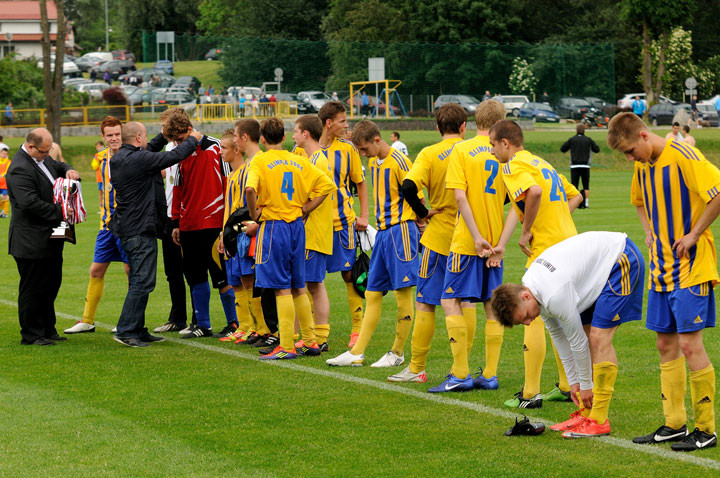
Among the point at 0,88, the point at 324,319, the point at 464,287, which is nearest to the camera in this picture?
the point at 464,287

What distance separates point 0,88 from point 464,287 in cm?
5667

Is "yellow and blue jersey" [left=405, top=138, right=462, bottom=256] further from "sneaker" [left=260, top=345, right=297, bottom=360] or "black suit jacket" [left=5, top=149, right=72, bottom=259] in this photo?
"black suit jacket" [left=5, top=149, right=72, bottom=259]

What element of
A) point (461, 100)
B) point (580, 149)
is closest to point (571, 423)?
point (580, 149)

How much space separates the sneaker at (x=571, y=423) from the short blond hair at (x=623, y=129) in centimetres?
181

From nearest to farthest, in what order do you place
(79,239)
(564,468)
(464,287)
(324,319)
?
1. (564,468)
2. (464,287)
3. (324,319)
4. (79,239)

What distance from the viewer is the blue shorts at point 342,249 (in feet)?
31.9

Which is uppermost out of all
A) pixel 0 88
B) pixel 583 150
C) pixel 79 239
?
pixel 0 88

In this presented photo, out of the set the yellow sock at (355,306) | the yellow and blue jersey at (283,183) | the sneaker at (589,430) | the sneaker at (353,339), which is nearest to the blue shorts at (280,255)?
the yellow and blue jersey at (283,183)

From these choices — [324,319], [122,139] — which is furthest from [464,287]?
[122,139]

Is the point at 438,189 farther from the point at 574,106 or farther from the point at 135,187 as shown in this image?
the point at 574,106

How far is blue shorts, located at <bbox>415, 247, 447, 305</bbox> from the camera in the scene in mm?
7739

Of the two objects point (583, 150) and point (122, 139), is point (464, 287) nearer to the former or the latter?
point (122, 139)

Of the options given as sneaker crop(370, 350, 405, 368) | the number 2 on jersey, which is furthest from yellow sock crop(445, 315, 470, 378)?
the number 2 on jersey

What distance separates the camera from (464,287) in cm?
743
